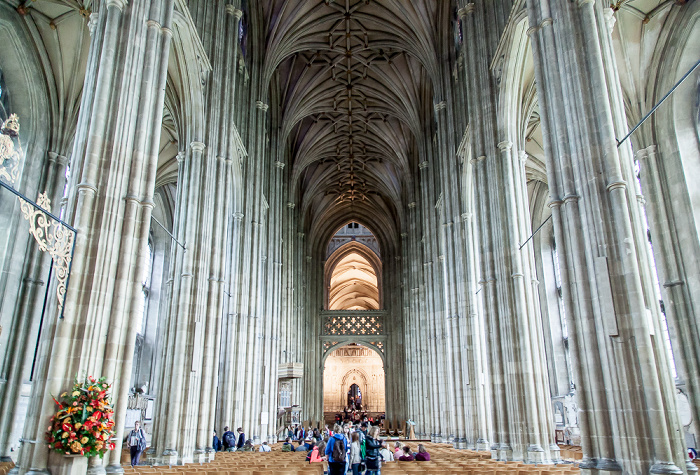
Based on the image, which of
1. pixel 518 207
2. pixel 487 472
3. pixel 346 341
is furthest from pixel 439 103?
pixel 346 341

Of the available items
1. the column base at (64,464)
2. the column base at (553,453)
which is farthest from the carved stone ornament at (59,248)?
the column base at (553,453)

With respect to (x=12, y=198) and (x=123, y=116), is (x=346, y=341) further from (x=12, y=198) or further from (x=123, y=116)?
(x=123, y=116)

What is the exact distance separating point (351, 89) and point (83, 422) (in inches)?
1071

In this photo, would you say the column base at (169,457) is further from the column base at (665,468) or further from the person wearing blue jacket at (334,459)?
the column base at (665,468)

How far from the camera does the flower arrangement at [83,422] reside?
297 inches

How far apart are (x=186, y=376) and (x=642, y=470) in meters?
10.4

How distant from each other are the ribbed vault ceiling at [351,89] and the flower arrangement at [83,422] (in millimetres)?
19563

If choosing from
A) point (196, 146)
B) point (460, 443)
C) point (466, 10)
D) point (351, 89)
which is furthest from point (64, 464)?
point (351, 89)

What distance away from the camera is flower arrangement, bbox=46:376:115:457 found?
7.53m

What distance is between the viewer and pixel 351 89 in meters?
31.8

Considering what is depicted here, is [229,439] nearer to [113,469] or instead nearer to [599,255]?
[113,469]

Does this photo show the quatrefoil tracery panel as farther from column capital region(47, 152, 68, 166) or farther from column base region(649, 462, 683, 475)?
column base region(649, 462, 683, 475)

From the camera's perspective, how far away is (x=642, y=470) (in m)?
7.54

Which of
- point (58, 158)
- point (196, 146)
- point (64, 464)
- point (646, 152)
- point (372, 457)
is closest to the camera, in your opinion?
point (64, 464)
